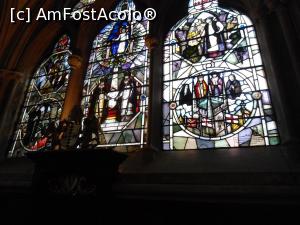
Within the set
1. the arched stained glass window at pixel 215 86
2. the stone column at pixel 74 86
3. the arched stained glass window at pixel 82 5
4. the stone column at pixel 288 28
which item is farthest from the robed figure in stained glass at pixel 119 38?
the stone column at pixel 288 28

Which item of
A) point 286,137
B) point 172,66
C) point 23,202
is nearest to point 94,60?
point 172,66

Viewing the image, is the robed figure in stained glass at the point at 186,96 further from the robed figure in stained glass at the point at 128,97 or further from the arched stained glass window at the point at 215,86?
the robed figure in stained glass at the point at 128,97

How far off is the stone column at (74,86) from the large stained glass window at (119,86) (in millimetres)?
147

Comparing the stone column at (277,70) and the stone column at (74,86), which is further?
the stone column at (74,86)

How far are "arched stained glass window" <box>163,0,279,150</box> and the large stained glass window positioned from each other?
0.49 metres

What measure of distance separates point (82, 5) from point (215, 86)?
460cm

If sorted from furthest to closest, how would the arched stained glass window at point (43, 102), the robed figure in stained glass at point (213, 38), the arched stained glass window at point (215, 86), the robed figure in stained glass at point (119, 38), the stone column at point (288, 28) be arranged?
the robed figure in stained glass at point (119, 38) → the arched stained glass window at point (43, 102) → the robed figure in stained glass at point (213, 38) → the arched stained glass window at point (215, 86) → the stone column at point (288, 28)

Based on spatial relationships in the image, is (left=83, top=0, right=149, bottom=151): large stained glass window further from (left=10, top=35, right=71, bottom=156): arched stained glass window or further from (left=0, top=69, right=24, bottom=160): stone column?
(left=0, top=69, right=24, bottom=160): stone column

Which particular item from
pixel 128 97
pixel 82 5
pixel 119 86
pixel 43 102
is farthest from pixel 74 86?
pixel 82 5

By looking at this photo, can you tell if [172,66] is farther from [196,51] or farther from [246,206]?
[246,206]

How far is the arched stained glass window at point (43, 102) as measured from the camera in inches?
216

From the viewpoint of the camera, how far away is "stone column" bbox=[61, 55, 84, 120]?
199 inches

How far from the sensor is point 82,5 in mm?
6883

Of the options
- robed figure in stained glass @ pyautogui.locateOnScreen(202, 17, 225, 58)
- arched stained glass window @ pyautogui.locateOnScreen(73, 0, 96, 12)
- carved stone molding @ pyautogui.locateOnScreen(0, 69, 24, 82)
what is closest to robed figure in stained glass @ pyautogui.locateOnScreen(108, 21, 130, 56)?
arched stained glass window @ pyautogui.locateOnScreen(73, 0, 96, 12)
